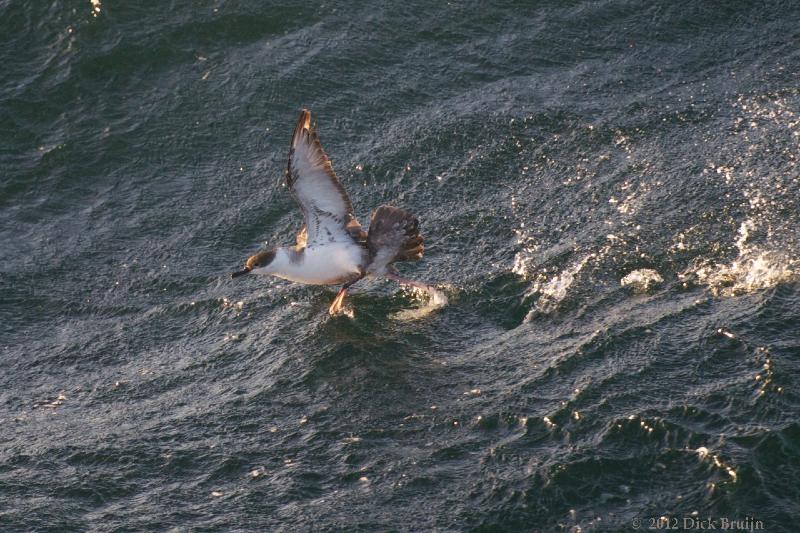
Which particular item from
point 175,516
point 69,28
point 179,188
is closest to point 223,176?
point 179,188

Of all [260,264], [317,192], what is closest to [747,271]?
[317,192]

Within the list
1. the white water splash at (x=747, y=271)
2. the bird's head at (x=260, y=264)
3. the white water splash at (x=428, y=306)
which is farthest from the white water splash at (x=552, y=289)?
the bird's head at (x=260, y=264)

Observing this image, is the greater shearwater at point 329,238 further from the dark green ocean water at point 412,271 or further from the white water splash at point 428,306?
the dark green ocean water at point 412,271

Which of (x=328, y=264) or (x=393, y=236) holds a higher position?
(x=393, y=236)

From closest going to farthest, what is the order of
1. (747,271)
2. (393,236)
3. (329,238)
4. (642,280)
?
(747,271)
(642,280)
(393,236)
(329,238)

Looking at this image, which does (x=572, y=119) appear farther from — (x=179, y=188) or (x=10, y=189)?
(x=10, y=189)

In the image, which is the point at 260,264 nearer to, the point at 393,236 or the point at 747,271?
the point at 393,236

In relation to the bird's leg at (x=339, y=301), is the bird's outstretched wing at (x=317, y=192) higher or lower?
higher
